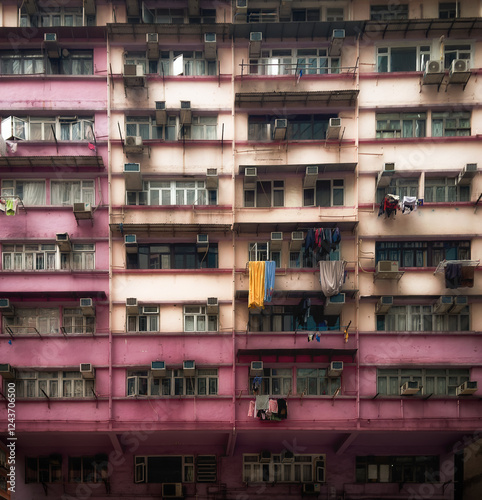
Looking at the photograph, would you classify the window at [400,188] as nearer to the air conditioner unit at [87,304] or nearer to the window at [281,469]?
the window at [281,469]

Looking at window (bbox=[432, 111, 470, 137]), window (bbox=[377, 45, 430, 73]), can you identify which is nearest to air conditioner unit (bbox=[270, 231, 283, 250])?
window (bbox=[432, 111, 470, 137])

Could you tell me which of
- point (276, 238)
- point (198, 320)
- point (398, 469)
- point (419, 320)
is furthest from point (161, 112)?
point (398, 469)

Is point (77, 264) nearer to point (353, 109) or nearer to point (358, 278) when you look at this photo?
point (358, 278)

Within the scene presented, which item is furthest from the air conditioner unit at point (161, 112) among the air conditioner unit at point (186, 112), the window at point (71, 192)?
the window at point (71, 192)

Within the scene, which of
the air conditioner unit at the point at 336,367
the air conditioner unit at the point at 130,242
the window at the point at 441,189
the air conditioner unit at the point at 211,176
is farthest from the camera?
the window at the point at 441,189

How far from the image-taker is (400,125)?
62.3ft

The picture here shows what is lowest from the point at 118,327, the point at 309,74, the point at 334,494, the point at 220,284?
the point at 334,494

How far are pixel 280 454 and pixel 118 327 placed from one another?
714 centimetres

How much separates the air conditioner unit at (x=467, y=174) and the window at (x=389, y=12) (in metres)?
6.01

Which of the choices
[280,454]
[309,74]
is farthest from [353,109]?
[280,454]

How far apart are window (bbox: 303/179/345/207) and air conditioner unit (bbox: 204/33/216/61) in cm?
578

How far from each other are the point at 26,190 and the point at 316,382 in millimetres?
11911

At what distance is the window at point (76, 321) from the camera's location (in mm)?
18302

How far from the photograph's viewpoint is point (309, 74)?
1930 centimetres
